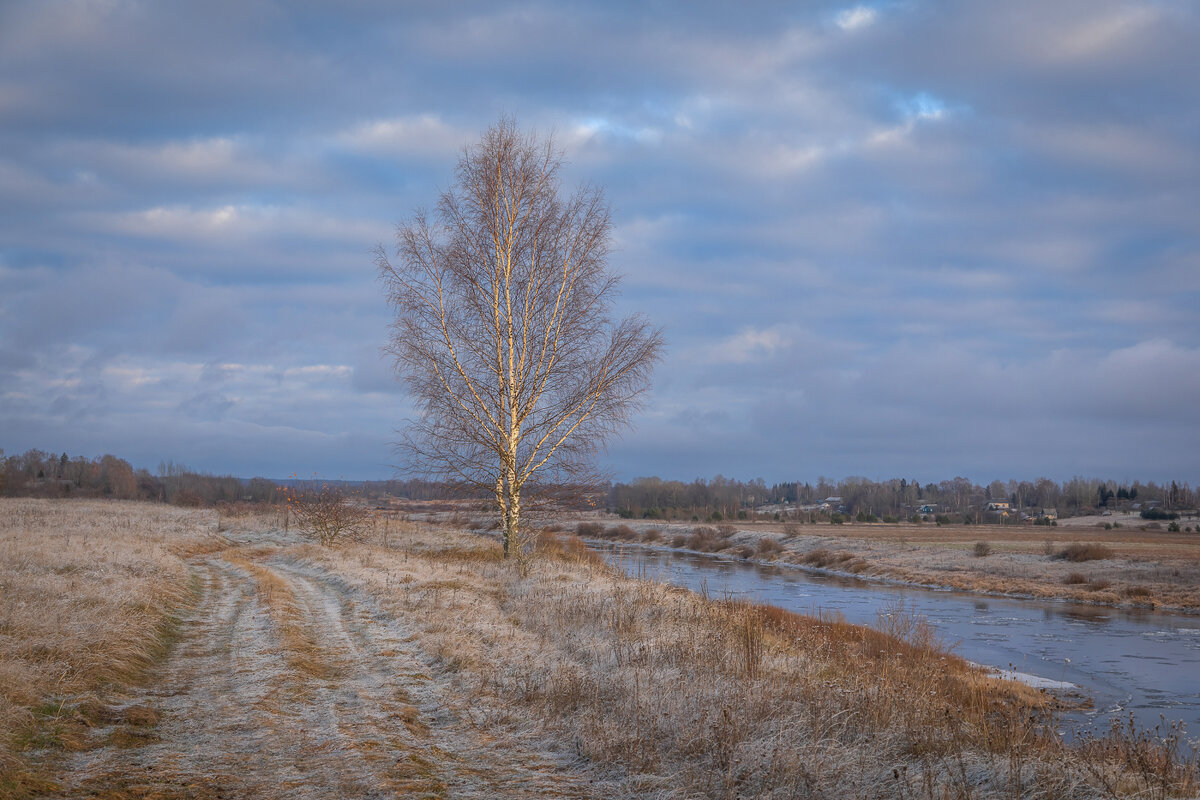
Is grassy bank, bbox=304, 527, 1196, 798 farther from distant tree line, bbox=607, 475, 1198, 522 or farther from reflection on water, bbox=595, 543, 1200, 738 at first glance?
distant tree line, bbox=607, 475, 1198, 522

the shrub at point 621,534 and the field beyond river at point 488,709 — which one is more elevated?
the field beyond river at point 488,709

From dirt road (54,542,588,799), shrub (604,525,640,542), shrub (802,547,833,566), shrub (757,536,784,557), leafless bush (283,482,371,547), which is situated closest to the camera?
dirt road (54,542,588,799)

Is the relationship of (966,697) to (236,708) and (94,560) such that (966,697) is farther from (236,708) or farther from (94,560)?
(94,560)

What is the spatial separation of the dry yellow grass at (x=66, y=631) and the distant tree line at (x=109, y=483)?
69173 millimetres

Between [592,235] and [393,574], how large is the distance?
379 inches

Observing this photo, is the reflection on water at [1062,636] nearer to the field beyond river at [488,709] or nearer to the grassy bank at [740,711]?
the grassy bank at [740,711]

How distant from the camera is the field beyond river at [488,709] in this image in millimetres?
4949

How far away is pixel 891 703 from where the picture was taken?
6555mm

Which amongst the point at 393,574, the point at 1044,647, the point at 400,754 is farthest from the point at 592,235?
the point at 1044,647

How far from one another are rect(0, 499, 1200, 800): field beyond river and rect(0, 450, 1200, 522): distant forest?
55284 millimetres

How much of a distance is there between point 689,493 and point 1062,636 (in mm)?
126101

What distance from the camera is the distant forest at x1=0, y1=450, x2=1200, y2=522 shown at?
94438 mm

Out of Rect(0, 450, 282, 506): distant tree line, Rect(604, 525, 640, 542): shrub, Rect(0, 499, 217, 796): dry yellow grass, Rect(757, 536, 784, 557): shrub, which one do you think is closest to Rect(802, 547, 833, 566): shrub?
Rect(757, 536, 784, 557): shrub

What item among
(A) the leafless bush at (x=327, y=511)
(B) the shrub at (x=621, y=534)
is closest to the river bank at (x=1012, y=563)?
(B) the shrub at (x=621, y=534)
